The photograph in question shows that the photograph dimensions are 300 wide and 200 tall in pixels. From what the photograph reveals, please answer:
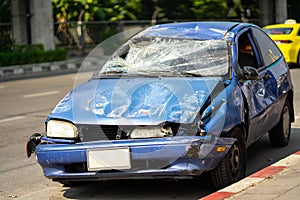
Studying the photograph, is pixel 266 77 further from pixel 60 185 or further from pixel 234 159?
pixel 60 185

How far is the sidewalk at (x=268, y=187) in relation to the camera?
5.72m

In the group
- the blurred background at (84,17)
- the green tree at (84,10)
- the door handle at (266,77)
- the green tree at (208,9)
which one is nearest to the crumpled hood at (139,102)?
the door handle at (266,77)

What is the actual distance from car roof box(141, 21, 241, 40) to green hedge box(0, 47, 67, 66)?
1768 cm

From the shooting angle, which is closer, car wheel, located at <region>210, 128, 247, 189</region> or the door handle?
car wheel, located at <region>210, 128, 247, 189</region>

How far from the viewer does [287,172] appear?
6578 mm

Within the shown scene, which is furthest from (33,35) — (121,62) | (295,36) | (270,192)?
(270,192)

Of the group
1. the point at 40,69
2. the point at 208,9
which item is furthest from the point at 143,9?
the point at 40,69

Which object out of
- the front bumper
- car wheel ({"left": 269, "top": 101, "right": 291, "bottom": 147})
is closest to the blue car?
the front bumper

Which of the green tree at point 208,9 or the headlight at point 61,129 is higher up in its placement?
the headlight at point 61,129

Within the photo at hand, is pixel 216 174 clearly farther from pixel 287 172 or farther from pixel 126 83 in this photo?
pixel 126 83

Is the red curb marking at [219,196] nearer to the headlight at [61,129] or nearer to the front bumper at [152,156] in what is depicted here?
the front bumper at [152,156]

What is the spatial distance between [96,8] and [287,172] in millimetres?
29771

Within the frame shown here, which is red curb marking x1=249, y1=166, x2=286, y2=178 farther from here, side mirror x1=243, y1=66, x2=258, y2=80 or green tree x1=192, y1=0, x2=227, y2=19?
green tree x1=192, y1=0, x2=227, y2=19

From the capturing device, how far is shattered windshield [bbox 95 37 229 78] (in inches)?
282
